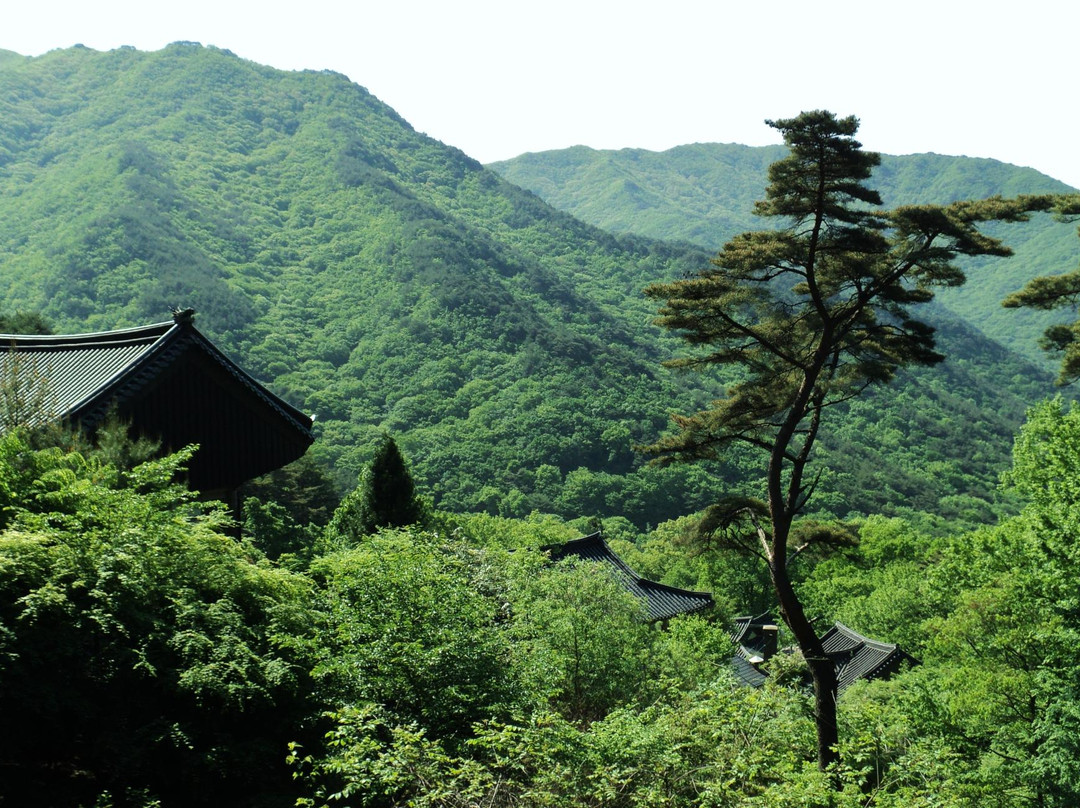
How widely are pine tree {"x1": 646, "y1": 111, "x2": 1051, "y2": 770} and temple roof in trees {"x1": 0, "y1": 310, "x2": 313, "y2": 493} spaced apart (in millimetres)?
6372

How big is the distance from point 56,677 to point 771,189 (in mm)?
10402

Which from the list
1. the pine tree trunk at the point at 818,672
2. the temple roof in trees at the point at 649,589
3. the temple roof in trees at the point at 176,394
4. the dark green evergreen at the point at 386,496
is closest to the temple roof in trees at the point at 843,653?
the temple roof in trees at the point at 649,589

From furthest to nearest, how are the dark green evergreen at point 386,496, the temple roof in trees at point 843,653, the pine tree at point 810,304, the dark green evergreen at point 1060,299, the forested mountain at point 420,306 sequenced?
the forested mountain at point 420,306 → the temple roof in trees at point 843,653 → the dark green evergreen at point 386,496 → the dark green evergreen at point 1060,299 → the pine tree at point 810,304

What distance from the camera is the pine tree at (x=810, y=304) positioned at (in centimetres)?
1230

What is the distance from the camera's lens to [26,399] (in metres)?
11.7

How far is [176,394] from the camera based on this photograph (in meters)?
13.6

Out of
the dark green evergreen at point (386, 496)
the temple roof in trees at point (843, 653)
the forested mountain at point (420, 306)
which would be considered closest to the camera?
the dark green evergreen at point (386, 496)

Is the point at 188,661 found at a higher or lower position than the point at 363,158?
lower

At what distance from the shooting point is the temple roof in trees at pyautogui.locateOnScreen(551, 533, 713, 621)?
29550mm

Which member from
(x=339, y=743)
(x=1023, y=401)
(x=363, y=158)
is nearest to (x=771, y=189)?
(x=339, y=743)

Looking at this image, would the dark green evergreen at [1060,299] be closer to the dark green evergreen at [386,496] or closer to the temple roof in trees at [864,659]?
the temple roof in trees at [864,659]

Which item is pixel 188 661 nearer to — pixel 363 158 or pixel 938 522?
pixel 938 522

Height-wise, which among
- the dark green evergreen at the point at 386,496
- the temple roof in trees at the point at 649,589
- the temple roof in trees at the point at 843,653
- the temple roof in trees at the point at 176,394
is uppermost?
the temple roof in trees at the point at 176,394

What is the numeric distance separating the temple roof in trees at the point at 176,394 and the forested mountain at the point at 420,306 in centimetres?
3332
